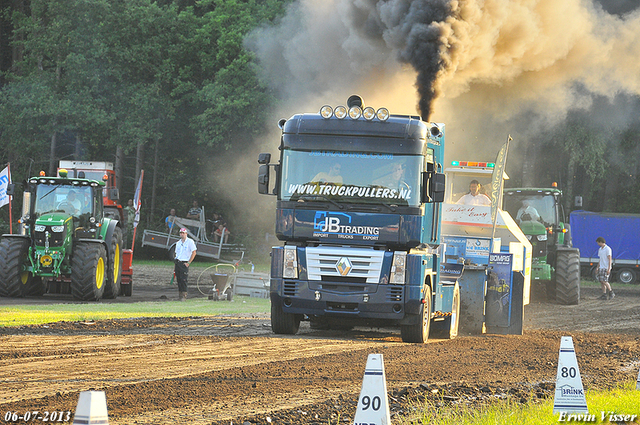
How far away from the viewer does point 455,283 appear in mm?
13695

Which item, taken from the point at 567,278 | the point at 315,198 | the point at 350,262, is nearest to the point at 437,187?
the point at 350,262

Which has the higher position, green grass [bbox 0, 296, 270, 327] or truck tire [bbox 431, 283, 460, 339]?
truck tire [bbox 431, 283, 460, 339]

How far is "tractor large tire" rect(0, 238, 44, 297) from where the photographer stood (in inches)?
714

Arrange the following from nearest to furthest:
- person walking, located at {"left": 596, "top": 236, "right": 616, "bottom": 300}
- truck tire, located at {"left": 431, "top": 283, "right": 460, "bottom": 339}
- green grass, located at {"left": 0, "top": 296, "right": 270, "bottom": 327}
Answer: truck tire, located at {"left": 431, "top": 283, "right": 460, "bottom": 339} < green grass, located at {"left": 0, "top": 296, "right": 270, "bottom": 327} < person walking, located at {"left": 596, "top": 236, "right": 616, "bottom": 300}

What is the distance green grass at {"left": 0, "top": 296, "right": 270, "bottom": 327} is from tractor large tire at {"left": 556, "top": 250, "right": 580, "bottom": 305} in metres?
7.76

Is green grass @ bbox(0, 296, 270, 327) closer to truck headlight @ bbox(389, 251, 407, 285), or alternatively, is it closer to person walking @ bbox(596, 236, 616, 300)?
truck headlight @ bbox(389, 251, 407, 285)

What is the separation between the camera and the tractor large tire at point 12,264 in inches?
714

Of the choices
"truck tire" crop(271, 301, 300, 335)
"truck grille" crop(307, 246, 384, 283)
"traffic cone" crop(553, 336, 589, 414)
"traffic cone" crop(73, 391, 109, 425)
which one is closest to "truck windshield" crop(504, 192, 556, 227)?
"truck tire" crop(271, 301, 300, 335)

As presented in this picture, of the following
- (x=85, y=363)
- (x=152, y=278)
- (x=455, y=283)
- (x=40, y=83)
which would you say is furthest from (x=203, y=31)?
(x=85, y=363)

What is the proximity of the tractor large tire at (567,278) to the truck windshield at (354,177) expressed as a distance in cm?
1187

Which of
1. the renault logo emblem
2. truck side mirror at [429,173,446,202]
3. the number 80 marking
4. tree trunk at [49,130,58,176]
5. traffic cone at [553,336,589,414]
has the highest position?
tree trunk at [49,130,58,176]

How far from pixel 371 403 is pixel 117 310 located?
40.6 feet

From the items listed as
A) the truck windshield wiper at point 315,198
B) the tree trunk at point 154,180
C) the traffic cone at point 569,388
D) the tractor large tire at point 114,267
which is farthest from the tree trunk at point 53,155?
the traffic cone at point 569,388

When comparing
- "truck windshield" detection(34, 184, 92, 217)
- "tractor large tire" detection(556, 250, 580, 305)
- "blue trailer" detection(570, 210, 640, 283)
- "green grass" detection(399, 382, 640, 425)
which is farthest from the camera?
"blue trailer" detection(570, 210, 640, 283)
